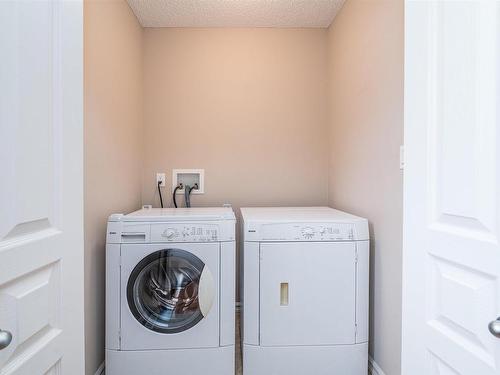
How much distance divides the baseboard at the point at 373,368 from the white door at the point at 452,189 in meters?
0.82

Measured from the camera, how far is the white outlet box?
246 cm

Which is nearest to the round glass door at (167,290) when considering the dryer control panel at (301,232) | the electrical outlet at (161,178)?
the dryer control panel at (301,232)

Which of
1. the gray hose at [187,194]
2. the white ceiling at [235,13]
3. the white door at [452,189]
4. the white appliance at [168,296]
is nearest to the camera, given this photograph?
the white door at [452,189]

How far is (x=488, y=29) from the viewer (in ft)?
2.06

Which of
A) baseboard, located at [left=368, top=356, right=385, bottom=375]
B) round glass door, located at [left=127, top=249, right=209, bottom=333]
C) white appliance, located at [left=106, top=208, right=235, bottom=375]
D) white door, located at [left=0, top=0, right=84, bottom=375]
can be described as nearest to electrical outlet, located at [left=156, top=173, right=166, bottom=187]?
white appliance, located at [left=106, top=208, right=235, bottom=375]

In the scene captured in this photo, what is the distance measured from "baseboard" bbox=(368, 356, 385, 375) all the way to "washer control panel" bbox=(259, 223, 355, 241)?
0.70 metres

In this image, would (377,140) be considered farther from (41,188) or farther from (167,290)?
(41,188)

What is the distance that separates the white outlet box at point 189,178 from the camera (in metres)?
2.46

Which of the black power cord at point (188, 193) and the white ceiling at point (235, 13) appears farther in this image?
the black power cord at point (188, 193)

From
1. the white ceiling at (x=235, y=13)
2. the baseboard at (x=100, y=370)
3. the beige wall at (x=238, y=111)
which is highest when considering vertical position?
the white ceiling at (x=235, y=13)

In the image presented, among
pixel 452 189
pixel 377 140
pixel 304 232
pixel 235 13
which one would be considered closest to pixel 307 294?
pixel 304 232

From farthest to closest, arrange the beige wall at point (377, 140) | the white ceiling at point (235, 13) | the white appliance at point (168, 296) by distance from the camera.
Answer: the white ceiling at point (235, 13)
the white appliance at point (168, 296)
the beige wall at point (377, 140)

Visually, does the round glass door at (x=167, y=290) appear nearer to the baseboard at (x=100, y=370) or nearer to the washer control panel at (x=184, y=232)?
the washer control panel at (x=184, y=232)

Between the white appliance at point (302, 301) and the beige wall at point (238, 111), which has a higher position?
the beige wall at point (238, 111)
